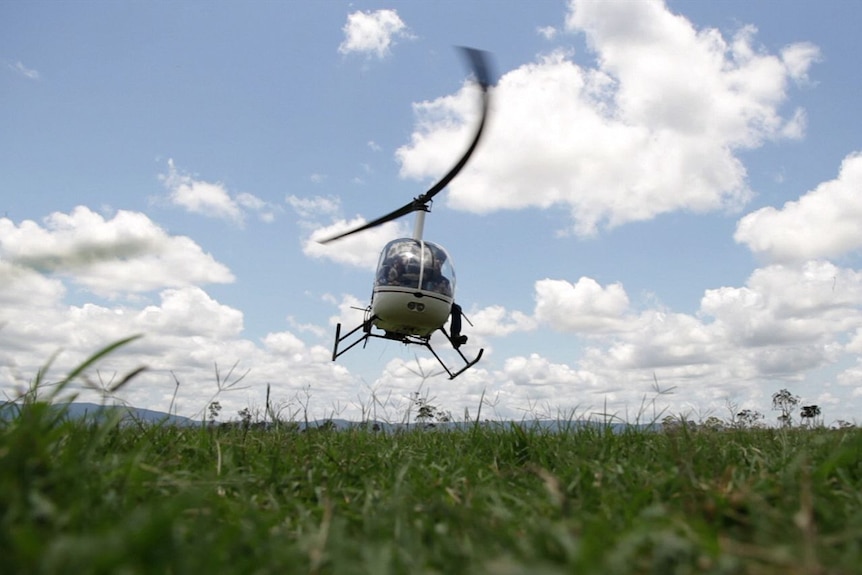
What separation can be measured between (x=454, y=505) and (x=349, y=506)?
431mm

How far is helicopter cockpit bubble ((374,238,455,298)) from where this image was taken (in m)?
14.5

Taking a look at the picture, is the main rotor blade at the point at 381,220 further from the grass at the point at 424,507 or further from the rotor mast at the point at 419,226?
the grass at the point at 424,507

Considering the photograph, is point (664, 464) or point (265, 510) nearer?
point (265, 510)

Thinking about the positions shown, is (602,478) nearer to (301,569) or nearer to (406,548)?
(406,548)

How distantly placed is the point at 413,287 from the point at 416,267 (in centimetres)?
49

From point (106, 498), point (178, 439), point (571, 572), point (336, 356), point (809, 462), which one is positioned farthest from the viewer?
point (336, 356)

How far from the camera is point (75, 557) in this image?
115 cm

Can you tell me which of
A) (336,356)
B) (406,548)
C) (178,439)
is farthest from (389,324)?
(406,548)

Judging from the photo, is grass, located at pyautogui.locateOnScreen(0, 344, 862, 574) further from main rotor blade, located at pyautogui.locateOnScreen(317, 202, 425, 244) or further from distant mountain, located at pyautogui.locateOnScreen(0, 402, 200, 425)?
main rotor blade, located at pyautogui.locateOnScreen(317, 202, 425, 244)

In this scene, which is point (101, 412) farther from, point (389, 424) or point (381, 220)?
point (381, 220)

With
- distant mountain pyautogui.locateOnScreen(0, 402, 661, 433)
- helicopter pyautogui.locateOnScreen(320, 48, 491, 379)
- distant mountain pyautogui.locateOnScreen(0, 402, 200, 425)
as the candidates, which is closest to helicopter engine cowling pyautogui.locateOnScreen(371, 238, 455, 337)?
helicopter pyautogui.locateOnScreen(320, 48, 491, 379)

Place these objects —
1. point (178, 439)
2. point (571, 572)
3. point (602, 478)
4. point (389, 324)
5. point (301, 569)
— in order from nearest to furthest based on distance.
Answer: point (571, 572), point (301, 569), point (602, 478), point (178, 439), point (389, 324)

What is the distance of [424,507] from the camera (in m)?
2.19

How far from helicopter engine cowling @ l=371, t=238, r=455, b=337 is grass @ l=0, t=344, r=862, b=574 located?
34.8ft
